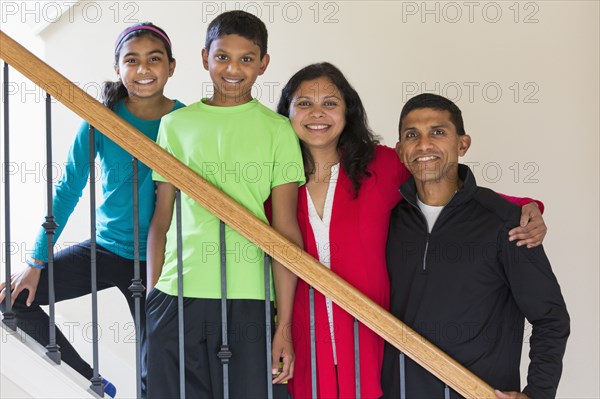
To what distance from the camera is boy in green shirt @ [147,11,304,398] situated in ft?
8.10

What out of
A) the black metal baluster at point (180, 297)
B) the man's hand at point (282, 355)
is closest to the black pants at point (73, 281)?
the black metal baluster at point (180, 297)

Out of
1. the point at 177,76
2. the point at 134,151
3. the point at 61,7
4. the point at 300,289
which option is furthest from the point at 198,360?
the point at 61,7

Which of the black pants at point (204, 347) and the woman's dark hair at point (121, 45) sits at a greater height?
the woman's dark hair at point (121, 45)

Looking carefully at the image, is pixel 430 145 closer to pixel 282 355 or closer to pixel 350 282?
pixel 350 282

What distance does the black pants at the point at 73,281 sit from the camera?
9.25 ft

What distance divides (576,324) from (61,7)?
123 inches

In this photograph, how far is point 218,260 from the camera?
8.07 ft

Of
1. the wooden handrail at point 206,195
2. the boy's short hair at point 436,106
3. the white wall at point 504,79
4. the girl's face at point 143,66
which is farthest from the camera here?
the white wall at point 504,79

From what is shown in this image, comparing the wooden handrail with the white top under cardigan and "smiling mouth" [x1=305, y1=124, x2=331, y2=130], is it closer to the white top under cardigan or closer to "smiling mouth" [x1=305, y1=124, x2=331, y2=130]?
the white top under cardigan

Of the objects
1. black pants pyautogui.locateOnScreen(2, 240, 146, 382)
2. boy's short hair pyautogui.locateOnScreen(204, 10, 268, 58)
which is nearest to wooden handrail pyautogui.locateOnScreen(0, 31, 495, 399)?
boy's short hair pyautogui.locateOnScreen(204, 10, 268, 58)

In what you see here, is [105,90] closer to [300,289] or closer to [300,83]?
[300,83]

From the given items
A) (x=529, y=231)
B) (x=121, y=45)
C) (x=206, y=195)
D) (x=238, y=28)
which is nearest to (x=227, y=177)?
(x=206, y=195)

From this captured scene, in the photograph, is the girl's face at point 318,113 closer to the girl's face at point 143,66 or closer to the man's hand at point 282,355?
the girl's face at point 143,66

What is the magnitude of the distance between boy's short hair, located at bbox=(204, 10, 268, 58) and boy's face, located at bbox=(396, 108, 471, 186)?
0.50 m
